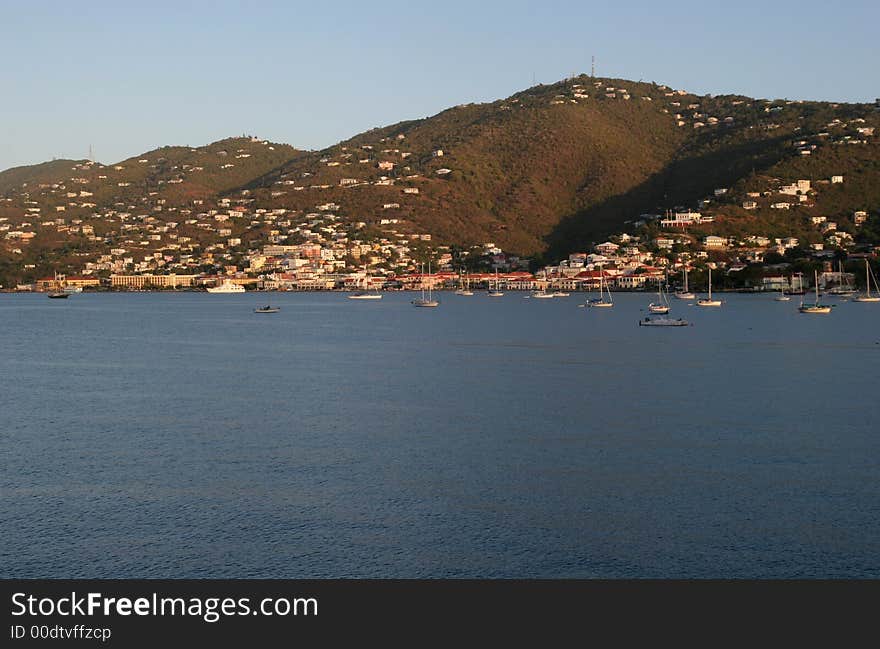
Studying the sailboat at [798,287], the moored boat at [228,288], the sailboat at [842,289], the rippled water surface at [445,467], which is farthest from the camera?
the moored boat at [228,288]

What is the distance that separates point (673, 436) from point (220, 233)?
179 meters

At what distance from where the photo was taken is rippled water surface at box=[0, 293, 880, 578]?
14.0 m

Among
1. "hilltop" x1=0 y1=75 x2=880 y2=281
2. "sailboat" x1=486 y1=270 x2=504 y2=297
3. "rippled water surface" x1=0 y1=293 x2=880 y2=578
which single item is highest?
"hilltop" x1=0 y1=75 x2=880 y2=281

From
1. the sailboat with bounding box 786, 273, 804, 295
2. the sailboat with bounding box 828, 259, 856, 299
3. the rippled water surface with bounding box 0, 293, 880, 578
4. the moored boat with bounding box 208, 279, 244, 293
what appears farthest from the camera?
the moored boat with bounding box 208, 279, 244, 293

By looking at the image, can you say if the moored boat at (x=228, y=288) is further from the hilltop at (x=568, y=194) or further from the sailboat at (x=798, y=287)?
the sailboat at (x=798, y=287)

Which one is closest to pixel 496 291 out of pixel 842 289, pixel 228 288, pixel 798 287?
pixel 798 287

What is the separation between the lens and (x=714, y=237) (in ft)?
449

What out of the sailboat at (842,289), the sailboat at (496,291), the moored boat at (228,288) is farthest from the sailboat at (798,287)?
the moored boat at (228,288)

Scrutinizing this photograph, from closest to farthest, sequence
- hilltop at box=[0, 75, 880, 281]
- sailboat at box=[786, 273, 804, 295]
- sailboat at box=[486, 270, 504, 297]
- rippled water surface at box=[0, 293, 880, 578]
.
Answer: rippled water surface at box=[0, 293, 880, 578] < sailboat at box=[786, 273, 804, 295] < sailboat at box=[486, 270, 504, 297] < hilltop at box=[0, 75, 880, 281]

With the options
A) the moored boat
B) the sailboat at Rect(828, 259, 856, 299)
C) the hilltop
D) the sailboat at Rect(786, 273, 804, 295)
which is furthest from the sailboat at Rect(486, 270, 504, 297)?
the sailboat at Rect(828, 259, 856, 299)

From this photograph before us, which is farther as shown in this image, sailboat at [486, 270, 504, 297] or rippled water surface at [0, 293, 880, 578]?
sailboat at [486, 270, 504, 297]

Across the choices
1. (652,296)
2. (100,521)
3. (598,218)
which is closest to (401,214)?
(598,218)

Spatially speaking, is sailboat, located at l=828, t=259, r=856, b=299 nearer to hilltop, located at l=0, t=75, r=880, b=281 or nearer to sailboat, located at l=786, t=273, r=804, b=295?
sailboat, located at l=786, t=273, r=804, b=295

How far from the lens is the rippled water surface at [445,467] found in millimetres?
14031
